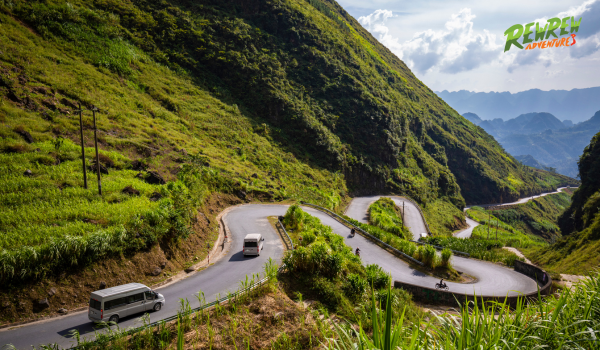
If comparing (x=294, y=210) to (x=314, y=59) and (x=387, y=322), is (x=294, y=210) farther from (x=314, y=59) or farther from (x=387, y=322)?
(x=314, y=59)

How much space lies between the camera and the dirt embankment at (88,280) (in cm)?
1072

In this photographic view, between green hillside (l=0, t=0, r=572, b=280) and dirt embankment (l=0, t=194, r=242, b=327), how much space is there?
1.73 ft

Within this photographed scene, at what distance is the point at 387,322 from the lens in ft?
10.0

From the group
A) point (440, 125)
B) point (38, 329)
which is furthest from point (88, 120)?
point (440, 125)

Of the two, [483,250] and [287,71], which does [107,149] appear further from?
[287,71]

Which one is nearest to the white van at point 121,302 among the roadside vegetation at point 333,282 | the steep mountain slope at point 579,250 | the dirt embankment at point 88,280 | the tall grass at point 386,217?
the dirt embankment at point 88,280

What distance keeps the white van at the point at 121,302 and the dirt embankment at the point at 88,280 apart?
2.06 meters

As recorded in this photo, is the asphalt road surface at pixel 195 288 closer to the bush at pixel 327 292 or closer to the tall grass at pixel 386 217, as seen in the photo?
the bush at pixel 327 292

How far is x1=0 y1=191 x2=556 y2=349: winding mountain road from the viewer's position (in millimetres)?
9945

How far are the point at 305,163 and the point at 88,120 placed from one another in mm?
39669

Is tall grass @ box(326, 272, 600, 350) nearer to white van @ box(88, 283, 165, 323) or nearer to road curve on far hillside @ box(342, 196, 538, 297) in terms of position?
white van @ box(88, 283, 165, 323)

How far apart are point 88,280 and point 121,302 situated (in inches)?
120

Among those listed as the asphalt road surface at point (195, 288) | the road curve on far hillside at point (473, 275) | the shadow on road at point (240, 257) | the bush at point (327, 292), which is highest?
the bush at point (327, 292)

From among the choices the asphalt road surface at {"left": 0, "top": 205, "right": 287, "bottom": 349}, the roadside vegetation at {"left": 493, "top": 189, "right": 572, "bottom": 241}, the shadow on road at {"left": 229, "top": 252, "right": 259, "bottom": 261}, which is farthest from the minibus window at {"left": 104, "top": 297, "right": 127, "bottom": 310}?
the roadside vegetation at {"left": 493, "top": 189, "right": 572, "bottom": 241}
